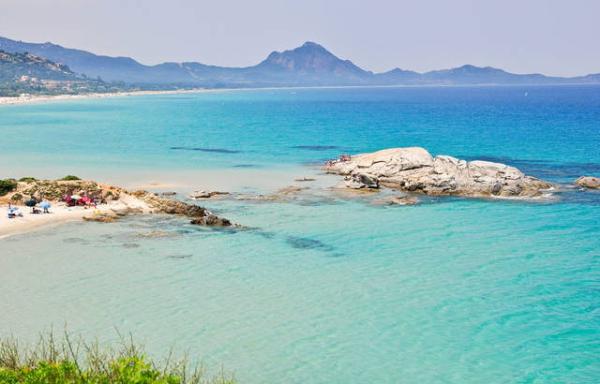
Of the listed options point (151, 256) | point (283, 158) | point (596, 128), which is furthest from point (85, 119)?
point (151, 256)

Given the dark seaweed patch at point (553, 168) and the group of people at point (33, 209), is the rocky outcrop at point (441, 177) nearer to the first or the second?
the dark seaweed patch at point (553, 168)

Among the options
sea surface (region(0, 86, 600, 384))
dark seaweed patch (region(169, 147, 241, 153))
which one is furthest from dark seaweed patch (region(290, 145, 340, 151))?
sea surface (region(0, 86, 600, 384))

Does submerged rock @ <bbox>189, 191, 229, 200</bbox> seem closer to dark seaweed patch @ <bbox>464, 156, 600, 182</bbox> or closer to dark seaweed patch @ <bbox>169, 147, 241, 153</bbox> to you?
dark seaweed patch @ <bbox>169, 147, 241, 153</bbox>

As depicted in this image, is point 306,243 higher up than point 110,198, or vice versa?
point 110,198

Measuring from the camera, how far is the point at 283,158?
80062mm

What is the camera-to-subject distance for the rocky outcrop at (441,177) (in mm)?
56031

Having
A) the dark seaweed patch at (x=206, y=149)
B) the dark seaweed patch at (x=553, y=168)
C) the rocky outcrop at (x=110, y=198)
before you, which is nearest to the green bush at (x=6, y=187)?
the rocky outcrop at (x=110, y=198)

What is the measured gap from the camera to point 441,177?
57.7m

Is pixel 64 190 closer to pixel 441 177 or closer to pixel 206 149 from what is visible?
pixel 441 177

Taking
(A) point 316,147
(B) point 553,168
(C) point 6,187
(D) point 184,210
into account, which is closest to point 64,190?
(C) point 6,187

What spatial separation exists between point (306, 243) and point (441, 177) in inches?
865

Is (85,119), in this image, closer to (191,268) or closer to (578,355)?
(191,268)

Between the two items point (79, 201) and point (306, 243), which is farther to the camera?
point (79, 201)

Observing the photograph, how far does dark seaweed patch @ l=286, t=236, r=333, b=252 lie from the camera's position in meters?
39.5
